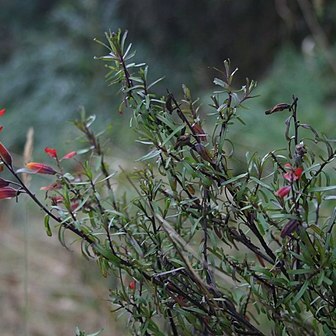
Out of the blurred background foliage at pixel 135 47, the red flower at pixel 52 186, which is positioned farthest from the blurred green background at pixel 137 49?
the red flower at pixel 52 186

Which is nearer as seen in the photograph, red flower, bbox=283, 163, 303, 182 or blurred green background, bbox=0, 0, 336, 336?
red flower, bbox=283, 163, 303, 182

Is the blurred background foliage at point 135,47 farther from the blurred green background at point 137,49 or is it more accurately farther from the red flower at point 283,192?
the red flower at point 283,192

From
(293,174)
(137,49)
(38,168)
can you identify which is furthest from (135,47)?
(293,174)

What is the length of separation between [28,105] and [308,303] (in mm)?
4343

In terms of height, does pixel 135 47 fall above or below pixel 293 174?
below

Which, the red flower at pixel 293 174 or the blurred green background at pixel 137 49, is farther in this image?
the blurred green background at pixel 137 49

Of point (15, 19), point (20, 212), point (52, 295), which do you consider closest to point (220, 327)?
point (52, 295)

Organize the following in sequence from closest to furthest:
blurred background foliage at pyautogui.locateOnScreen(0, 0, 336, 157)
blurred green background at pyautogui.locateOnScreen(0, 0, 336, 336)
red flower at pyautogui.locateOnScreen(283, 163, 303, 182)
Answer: red flower at pyautogui.locateOnScreen(283, 163, 303, 182)
blurred green background at pyautogui.locateOnScreen(0, 0, 336, 336)
blurred background foliage at pyautogui.locateOnScreen(0, 0, 336, 157)

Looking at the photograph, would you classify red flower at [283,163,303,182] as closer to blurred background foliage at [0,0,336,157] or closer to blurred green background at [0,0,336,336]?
blurred green background at [0,0,336,336]

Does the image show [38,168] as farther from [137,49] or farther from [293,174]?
[137,49]

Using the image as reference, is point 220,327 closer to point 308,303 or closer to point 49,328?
point 308,303

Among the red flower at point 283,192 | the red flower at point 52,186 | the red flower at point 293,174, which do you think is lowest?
the red flower at point 52,186

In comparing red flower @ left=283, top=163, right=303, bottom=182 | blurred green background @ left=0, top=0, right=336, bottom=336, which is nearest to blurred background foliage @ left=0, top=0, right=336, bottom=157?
blurred green background @ left=0, top=0, right=336, bottom=336

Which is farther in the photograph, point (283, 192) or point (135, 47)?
point (135, 47)
